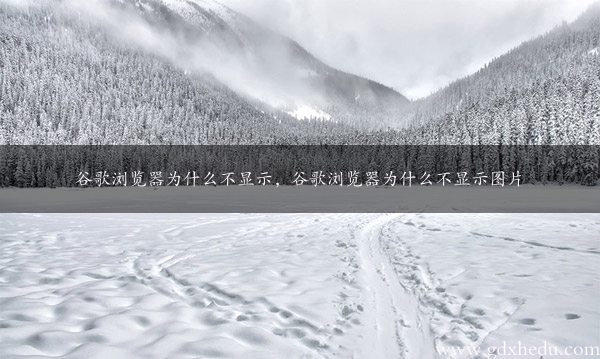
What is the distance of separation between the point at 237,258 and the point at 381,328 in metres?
5.74

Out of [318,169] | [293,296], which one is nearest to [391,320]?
[293,296]

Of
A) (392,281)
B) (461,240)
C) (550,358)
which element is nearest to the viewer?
(550,358)

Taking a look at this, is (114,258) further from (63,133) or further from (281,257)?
(63,133)

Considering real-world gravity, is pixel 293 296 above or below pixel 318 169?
below

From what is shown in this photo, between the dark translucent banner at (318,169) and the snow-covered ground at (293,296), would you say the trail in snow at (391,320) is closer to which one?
the snow-covered ground at (293,296)

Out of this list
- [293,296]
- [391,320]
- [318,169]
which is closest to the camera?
[391,320]

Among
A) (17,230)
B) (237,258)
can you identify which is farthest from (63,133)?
(237,258)

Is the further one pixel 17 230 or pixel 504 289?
pixel 17 230

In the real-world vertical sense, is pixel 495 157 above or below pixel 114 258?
above

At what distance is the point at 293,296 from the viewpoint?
6.89 m

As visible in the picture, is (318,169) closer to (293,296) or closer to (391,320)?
(293,296)

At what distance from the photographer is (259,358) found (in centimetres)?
455

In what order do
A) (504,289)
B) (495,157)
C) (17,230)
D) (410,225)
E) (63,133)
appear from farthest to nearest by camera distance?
(63,133) < (495,157) < (410,225) < (17,230) < (504,289)

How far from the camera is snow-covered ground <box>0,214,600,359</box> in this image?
492cm
